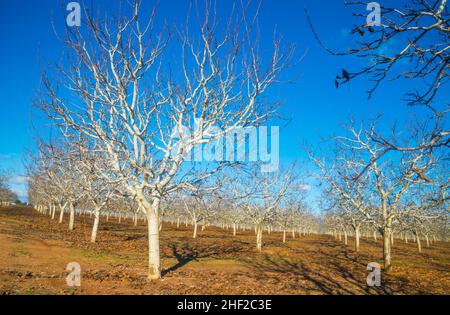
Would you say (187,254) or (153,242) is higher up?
(153,242)

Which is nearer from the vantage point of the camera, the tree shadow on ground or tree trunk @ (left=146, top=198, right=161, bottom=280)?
tree trunk @ (left=146, top=198, right=161, bottom=280)

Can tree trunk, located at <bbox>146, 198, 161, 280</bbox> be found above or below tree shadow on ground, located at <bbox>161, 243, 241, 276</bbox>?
above

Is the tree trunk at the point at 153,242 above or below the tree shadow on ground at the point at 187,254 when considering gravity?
above

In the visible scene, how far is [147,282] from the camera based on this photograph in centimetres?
862

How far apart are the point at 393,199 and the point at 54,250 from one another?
17885 mm

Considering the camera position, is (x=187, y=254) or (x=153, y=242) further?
(x=187, y=254)

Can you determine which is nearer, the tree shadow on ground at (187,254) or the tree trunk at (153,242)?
the tree trunk at (153,242)

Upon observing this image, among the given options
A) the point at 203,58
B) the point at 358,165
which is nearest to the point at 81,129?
the point at 203,58
